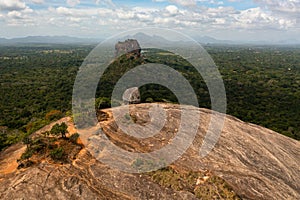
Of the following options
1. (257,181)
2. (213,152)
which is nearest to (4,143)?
(213,152)

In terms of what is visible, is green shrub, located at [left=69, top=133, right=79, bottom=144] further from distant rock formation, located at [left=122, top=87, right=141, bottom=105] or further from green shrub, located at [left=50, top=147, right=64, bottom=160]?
distant rock formation, located at [left=122, top=87, right=141, bottom=105]

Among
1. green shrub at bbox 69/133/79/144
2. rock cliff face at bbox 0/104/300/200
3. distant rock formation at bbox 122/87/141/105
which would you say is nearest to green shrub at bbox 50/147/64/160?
rock cliff face at bbox 0/104/300/200

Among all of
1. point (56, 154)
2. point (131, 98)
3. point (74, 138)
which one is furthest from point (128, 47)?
point (56, 154)

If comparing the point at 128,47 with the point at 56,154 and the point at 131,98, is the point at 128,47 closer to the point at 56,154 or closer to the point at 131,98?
the point at 131,98

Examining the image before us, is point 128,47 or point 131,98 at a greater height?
point 131,98

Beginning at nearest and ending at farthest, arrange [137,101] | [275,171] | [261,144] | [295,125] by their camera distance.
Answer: [275,171], [261,144], [137,101], [295,125]

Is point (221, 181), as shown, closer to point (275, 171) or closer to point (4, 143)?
point (275, 171)

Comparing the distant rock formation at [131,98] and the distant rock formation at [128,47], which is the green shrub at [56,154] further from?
the distant rock formation at [128,47]
